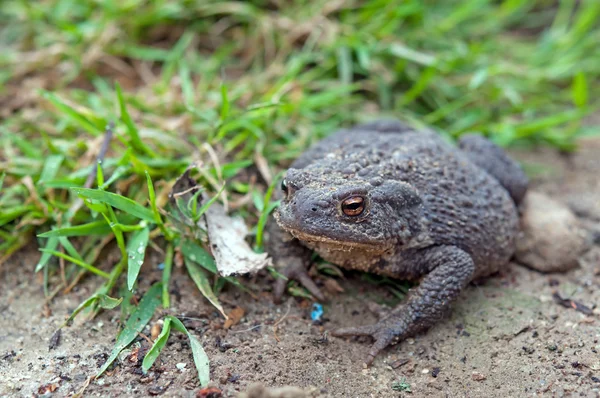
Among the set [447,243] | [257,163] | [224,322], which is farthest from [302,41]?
[224,322]

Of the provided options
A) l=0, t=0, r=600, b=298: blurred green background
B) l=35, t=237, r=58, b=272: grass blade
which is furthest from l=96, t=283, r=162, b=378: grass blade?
l=0, t=0, r=600, b=298: blurred green background

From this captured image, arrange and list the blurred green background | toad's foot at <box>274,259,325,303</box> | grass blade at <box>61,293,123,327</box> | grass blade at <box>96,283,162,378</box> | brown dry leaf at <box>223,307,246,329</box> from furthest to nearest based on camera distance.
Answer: the blurred green background → toad's foot at <box>274,259,325,303</box> → brown dry leaf at <box>223,307,246,329</box> → grass blade at <box>61,293,123,327</box> → grass blade at <box>96,283,162,378</box>

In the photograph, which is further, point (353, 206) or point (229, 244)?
point (229, 244)

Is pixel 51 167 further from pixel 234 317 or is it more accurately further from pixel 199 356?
pixel 199 356

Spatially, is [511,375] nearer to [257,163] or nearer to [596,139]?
[257,163]

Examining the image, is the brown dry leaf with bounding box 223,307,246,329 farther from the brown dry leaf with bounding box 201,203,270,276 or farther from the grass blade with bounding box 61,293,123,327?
the grass blade with bounding box 61,293,123,327

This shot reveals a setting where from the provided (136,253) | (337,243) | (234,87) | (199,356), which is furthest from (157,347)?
(234,87)
